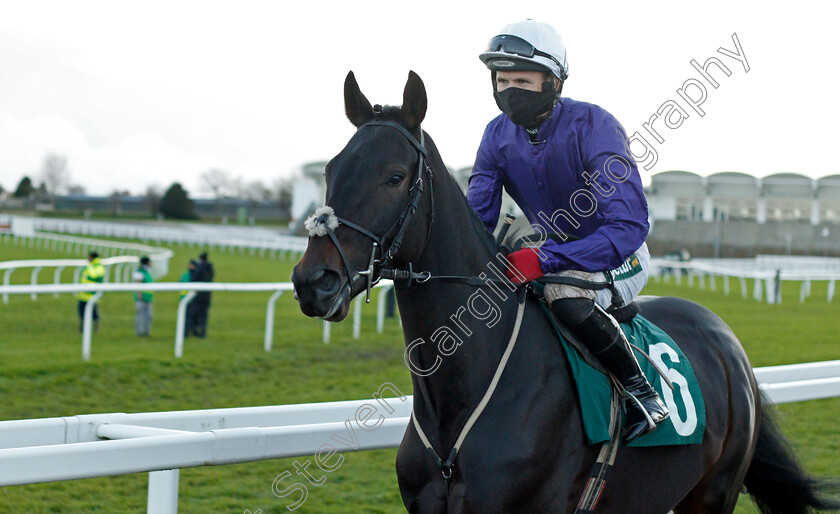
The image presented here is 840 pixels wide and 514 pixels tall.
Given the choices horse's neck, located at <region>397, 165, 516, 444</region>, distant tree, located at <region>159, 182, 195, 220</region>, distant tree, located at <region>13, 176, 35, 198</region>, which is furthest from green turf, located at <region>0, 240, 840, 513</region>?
distant tree, located at <region>13, 176, 35, 198</region>

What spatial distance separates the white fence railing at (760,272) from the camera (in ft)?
60.5

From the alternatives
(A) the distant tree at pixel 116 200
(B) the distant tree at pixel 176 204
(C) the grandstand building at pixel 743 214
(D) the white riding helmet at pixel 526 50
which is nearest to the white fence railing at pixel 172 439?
(D) the white riding helmet at pixel 526 50

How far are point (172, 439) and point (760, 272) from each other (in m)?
19.5

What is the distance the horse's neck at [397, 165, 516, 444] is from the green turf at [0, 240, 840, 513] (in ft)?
1.04

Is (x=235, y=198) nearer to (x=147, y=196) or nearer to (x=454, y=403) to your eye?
(x=147, y=196)

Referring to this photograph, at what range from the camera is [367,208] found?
6.45ft

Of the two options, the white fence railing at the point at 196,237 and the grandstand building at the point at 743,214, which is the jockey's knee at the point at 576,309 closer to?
the white fence railing at the point at 196,237

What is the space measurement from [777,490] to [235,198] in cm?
8406

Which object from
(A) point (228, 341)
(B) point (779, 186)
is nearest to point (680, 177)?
(B) point (779, 186)

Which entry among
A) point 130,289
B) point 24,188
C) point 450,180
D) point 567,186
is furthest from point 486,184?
point 24,188

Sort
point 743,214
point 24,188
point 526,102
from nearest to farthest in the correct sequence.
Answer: point 526,102
point 743,214
point 24,188

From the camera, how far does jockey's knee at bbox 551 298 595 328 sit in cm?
229

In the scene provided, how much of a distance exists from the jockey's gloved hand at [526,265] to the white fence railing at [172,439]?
29.7 inches

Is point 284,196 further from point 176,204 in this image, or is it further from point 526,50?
point 526,50
